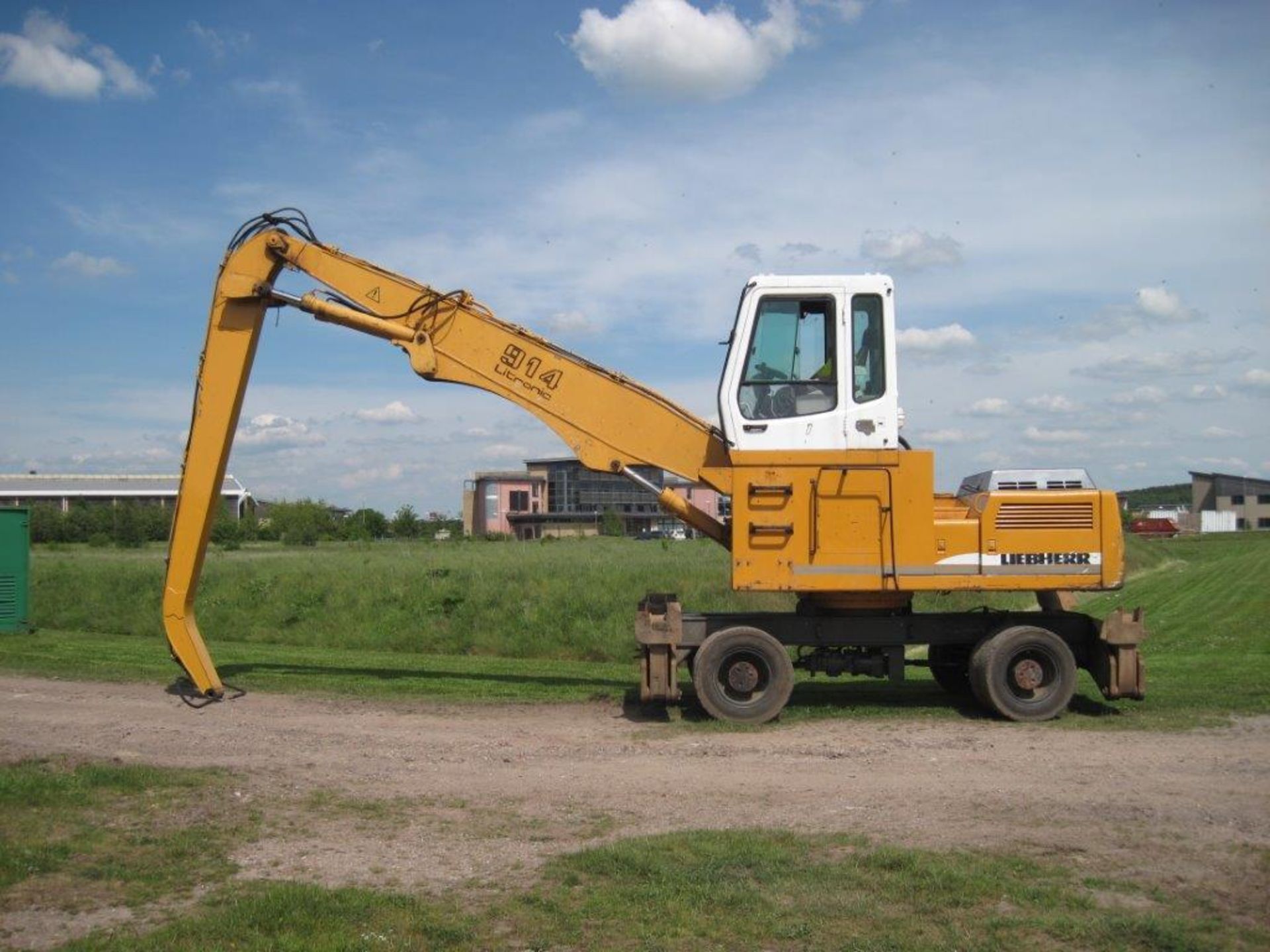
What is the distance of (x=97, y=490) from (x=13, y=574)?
80.4 meters

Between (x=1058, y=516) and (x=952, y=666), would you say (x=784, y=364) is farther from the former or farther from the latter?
(x=952, y=666)

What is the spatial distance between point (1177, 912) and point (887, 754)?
4.29 m

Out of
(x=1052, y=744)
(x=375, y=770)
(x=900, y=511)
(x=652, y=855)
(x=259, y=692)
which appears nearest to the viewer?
(x=652, y=855)

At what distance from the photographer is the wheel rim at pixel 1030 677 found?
1212 centimetres

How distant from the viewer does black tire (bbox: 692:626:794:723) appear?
39.5ft

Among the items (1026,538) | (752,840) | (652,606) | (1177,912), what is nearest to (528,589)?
(652,606)

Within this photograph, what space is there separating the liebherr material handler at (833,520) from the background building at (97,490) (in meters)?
78.7

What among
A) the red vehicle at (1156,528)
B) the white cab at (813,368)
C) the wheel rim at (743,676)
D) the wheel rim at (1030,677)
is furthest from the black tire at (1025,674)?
the red vehicle at (1156,528)

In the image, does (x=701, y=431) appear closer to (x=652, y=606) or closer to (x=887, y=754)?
(x=652, y=606)

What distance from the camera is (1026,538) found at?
11.9 m

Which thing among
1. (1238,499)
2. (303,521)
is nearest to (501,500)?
(303,521)

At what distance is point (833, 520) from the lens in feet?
38.7

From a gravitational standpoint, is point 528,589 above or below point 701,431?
below

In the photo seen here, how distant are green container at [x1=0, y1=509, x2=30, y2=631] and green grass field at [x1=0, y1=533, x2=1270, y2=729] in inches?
24.2
